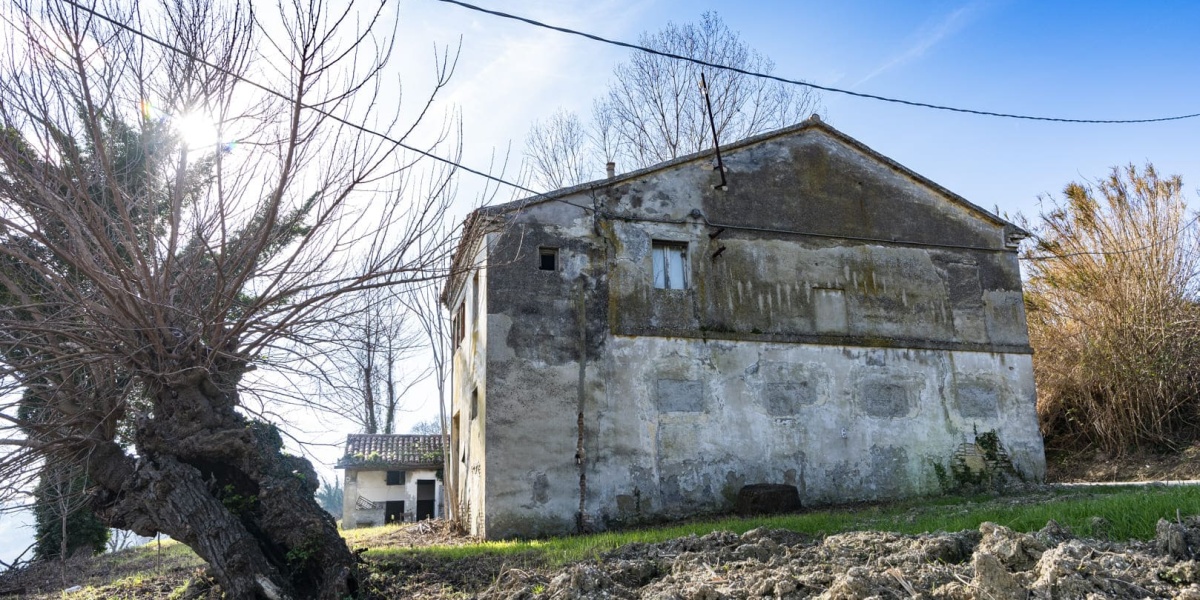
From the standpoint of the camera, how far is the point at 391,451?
27.8m

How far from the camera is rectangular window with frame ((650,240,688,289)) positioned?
14.2m

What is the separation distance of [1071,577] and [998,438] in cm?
1096

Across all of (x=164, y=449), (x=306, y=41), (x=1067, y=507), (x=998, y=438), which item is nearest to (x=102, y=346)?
(x=164, y=449)

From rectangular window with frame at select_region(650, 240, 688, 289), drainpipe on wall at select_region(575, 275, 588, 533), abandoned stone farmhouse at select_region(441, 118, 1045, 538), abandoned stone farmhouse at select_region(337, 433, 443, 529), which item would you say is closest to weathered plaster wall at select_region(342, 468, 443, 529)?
abandoned stone farmhouse at select_region(337, 433, 443, 529)

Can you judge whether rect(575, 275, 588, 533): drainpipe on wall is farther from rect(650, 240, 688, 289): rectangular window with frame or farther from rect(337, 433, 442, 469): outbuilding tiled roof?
rect(337, 433, 442, 469): outbuilding tiled roof

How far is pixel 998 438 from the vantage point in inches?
586

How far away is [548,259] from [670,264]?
2.13 metres

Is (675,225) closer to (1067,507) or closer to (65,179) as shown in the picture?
(1067,507)

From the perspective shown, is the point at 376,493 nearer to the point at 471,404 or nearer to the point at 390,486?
the point at 390,486

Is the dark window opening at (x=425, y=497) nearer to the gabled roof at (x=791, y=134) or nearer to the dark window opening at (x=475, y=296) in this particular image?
the dark window opening at (x=475, y=296)

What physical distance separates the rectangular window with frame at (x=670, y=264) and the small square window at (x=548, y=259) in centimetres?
171

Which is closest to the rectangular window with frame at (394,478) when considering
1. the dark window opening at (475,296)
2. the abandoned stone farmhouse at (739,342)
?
the abandoned stone farmhouse at (739,342)

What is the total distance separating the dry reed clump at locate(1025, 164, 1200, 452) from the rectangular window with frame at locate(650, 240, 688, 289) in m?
9.11

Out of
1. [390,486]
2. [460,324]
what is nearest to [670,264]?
[460,324]
